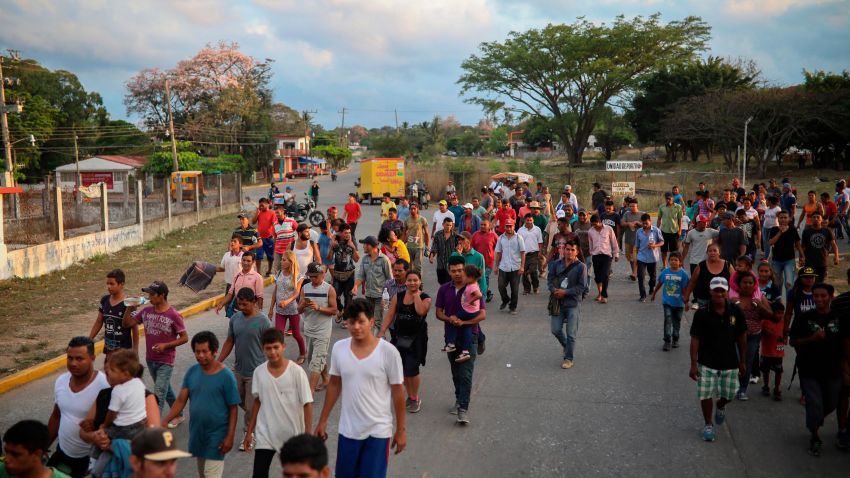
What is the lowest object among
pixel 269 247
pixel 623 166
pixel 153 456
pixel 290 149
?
pixel 269 247

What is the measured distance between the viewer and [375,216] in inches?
1231

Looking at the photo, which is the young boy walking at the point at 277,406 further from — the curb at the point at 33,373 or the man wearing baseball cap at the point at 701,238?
the man wearing baseball cap at the point at 701,238

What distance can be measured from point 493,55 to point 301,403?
51.1 m

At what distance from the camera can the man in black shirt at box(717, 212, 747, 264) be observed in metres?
11.2

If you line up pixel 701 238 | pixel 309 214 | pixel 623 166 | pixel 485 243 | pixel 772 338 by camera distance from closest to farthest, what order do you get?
Result: pixel 772 338 < pixel 701 238 < pixel 485 243 < pixel 623 166 < pixel 309 214

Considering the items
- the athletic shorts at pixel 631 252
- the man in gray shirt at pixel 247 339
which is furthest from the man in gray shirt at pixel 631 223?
the man in gray shirt at pixel 247 339

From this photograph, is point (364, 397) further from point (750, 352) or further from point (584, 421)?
point (750, 352)

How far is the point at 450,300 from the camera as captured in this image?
7.28m

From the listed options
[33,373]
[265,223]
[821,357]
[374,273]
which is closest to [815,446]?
[821,357]

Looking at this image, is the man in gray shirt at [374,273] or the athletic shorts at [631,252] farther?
the athletic shorts at [631,252]

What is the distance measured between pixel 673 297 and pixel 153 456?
293 inches

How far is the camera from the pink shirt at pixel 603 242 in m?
12.6

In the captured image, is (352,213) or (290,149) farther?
(290,149)

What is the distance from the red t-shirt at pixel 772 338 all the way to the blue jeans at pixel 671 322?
1858 mm
